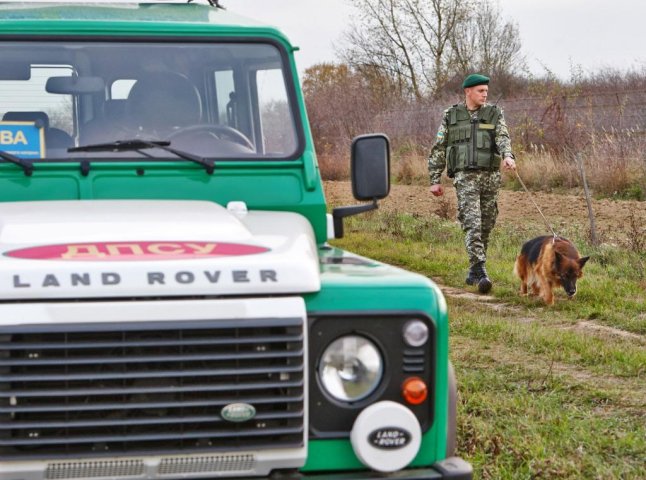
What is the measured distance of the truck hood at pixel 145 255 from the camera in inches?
120

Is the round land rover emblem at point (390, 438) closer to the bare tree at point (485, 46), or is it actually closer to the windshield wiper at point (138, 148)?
the windshield wiper at point (138, 148)

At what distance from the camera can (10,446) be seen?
300 cm

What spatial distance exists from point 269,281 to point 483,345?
4.24 m

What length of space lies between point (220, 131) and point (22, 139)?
800 mm

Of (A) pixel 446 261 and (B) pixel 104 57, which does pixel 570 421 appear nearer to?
(B) pixel 104 57

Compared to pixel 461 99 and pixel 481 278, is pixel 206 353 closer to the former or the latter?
pixel 481 278

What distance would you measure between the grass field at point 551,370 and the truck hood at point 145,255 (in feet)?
5.36

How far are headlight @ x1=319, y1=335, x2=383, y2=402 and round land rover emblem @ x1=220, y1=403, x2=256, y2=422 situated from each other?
25 cm

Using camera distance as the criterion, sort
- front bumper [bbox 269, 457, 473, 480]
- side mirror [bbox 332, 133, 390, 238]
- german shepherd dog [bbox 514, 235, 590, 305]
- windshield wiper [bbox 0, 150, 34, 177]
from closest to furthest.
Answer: front bumper [bbox 269, 457, 473, 480]
windshield wiper [bbox 0, 150, 34, 177]
side mirror [bbox 332, 133, 390, 238]
german shepherd dog [bbox 514, 235, 590, 305]

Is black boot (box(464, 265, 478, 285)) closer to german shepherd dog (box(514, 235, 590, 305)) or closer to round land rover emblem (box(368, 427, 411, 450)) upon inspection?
german shepherd dog (box(514, 235, 590, 305))

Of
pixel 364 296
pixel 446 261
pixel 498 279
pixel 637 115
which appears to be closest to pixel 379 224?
pixel 446 261

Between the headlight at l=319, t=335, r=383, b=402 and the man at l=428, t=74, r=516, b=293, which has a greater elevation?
the man at l=428, t=74, r=516, b=293

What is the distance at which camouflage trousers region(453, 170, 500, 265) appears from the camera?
390 inches

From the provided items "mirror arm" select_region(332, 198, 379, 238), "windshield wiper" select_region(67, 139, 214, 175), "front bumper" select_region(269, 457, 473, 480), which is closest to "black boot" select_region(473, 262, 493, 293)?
"mirror arm" select_region(332, 198, 379, 238)
